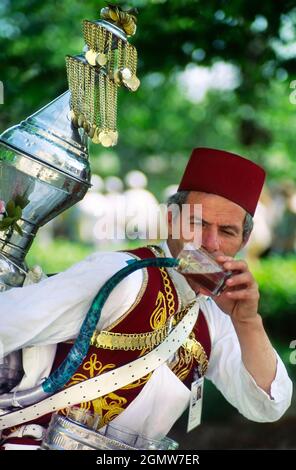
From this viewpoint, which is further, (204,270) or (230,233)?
(230,233)

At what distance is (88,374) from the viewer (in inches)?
119

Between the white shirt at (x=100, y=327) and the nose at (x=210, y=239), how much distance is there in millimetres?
144

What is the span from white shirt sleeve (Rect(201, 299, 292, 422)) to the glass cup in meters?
0.52

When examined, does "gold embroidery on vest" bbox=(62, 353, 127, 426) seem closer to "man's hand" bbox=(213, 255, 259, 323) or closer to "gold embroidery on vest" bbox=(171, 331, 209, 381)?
"gold embroidery on vest" bbox=(171, 331, 209, 381)

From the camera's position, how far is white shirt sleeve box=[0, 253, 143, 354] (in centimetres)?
289

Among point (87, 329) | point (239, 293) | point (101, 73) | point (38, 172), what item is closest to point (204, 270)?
point (239, 293)

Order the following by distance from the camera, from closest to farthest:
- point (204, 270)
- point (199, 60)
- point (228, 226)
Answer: point (204, 270) → point (228, 226) → point (199, 60)

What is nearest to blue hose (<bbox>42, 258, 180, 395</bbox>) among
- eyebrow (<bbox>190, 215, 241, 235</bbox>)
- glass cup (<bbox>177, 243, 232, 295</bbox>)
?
glass cup (<bbox>177, 243, 232, 295</bbox>)

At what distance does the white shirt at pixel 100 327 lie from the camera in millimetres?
2896

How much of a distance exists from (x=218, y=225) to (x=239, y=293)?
401mm

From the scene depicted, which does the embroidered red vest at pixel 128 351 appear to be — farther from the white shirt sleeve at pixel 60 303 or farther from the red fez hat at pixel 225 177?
the red fez hat at pixel 225 177

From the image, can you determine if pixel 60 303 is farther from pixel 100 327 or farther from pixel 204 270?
pixel 204 270

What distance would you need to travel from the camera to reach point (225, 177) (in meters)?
3.34

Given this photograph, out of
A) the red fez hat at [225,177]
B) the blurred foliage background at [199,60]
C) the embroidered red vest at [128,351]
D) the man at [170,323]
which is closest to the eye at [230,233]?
the man at [170,323]
